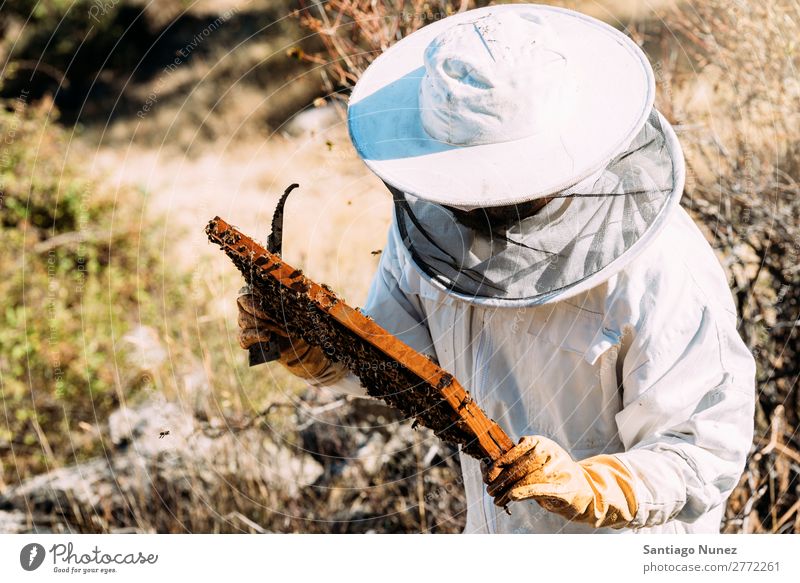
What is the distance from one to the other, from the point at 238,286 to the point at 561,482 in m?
4.49

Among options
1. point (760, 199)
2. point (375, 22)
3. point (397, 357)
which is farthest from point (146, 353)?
point (397, 357)

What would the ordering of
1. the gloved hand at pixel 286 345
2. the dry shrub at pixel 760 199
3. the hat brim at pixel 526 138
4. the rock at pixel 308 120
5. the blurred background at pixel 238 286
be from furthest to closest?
the rock at pixel 308 120
the blurred background at pixel 238 286
the dry shrub at pixel 760 199
the gloved hand at pixel 286 345
the hat brim at pixel 526 138

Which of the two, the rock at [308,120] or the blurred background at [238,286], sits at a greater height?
the rock at [308,120]

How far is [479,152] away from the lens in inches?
90.8

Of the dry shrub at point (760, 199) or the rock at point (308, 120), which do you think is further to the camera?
the rock at point (308, 120)

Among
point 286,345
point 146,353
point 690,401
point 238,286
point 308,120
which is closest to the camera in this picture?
point 690,401

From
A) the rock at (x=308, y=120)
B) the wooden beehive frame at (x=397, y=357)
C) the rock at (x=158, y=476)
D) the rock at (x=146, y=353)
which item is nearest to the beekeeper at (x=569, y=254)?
the wooden beehive frame at (x=397, y=357)

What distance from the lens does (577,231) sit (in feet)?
8.09

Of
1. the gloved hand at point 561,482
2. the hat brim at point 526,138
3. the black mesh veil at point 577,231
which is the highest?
the hat brim at point 526,138

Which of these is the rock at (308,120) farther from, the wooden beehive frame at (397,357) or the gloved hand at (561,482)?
the gloved hand at (561,482)

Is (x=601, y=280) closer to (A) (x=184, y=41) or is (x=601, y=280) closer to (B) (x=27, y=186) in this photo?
(B) (x=27, y=186)

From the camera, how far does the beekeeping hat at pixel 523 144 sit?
7.34 ft

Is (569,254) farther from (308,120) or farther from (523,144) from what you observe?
(308,120)
